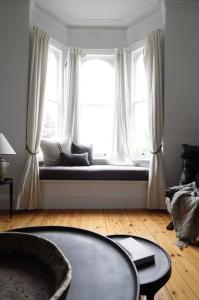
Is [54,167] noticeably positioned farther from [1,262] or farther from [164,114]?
[1,262]

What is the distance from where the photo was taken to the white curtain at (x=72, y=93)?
4445 mm

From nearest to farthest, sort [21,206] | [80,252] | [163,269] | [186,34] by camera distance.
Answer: [80,252] → [163,269] → [21,206] → [186,34]

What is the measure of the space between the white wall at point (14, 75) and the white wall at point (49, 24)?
0.28 m

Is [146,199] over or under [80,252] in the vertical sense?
under

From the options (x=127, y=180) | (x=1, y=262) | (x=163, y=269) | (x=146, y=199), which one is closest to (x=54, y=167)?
(x=127, y=180)

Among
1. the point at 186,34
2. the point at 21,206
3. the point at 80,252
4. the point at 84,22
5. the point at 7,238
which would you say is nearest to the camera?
the point at 7,238

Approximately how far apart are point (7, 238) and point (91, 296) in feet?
1.12

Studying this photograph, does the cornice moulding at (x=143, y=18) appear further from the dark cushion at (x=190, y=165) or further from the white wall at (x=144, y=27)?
the dark cushion at (x=190, y=165)

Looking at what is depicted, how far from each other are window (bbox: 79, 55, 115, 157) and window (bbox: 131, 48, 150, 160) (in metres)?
0.43

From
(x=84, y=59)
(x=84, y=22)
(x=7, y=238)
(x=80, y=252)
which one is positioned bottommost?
(x=80, y=252)

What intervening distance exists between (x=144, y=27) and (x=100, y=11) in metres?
0.85

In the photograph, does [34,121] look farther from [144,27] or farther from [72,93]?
[144,27]

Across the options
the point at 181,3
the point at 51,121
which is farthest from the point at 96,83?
the point at 181,3

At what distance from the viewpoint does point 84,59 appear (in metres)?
4.61
